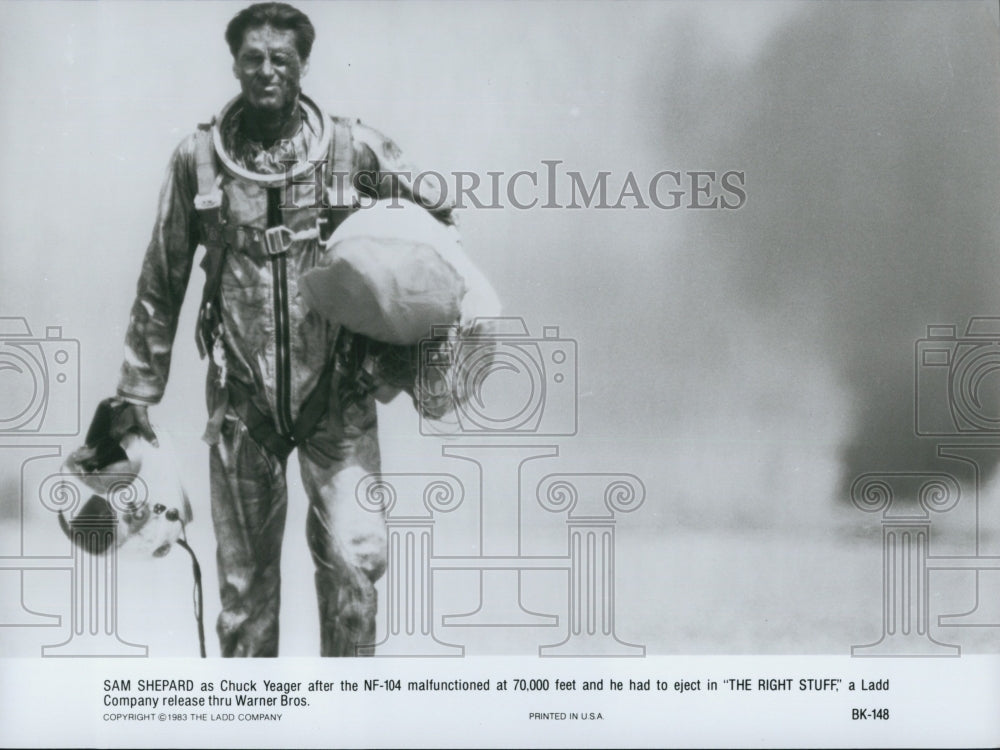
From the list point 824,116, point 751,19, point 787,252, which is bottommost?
point 787,252

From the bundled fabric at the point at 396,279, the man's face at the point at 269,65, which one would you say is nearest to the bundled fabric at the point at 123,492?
the bundled fabric at the point at 396,279

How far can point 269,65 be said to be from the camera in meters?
3.84

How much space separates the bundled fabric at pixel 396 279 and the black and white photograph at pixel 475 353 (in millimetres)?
12

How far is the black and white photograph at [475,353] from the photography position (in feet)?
12.6

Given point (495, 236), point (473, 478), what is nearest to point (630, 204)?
point (495, 236)

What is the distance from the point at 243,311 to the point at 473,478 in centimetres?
92

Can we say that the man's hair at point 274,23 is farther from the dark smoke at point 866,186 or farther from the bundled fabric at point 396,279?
the dark smoke at point 866,186

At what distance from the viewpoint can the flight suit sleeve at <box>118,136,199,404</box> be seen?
12.6 feet

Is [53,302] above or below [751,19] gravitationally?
below

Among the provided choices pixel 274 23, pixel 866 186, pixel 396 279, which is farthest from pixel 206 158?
pixel 866 186

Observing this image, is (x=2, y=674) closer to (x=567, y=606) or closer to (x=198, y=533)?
(x=198, y=533)

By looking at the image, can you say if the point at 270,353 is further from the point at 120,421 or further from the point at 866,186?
the point at 866,186

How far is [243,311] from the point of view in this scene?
3871 mm

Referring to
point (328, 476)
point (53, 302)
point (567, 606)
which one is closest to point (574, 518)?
point (567, 606)
